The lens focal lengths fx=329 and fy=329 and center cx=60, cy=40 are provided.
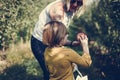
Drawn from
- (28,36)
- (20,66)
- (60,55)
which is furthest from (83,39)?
(28,36)

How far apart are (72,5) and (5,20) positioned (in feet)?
14.6

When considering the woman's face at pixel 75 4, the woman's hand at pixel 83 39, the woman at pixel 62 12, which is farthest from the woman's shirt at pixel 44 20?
the woman's hand at pixel 83 39

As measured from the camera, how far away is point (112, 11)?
676 centimetres

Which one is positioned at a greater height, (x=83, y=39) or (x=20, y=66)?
(x=83, y=39)

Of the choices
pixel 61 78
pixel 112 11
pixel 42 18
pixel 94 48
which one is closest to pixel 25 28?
pixel 94 48

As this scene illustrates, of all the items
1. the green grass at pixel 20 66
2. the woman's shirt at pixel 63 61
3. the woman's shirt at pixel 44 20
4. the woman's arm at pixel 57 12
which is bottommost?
the green grass at pixel 20 66

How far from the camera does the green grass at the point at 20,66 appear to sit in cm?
779

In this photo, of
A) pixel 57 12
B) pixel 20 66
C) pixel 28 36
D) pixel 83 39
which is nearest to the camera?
pixel 83 39

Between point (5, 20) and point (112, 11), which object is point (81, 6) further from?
point (5, 20)

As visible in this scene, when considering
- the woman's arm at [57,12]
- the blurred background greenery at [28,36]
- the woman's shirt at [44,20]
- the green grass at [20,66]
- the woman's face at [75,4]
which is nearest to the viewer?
the woman's arm at [57,12]

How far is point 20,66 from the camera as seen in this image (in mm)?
8367

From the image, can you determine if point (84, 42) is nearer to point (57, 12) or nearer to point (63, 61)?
point (63, 61)

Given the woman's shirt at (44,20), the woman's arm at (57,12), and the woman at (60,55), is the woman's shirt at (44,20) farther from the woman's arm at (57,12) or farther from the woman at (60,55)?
the woman at (60,55)

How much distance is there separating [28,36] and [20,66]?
194 centimetres
